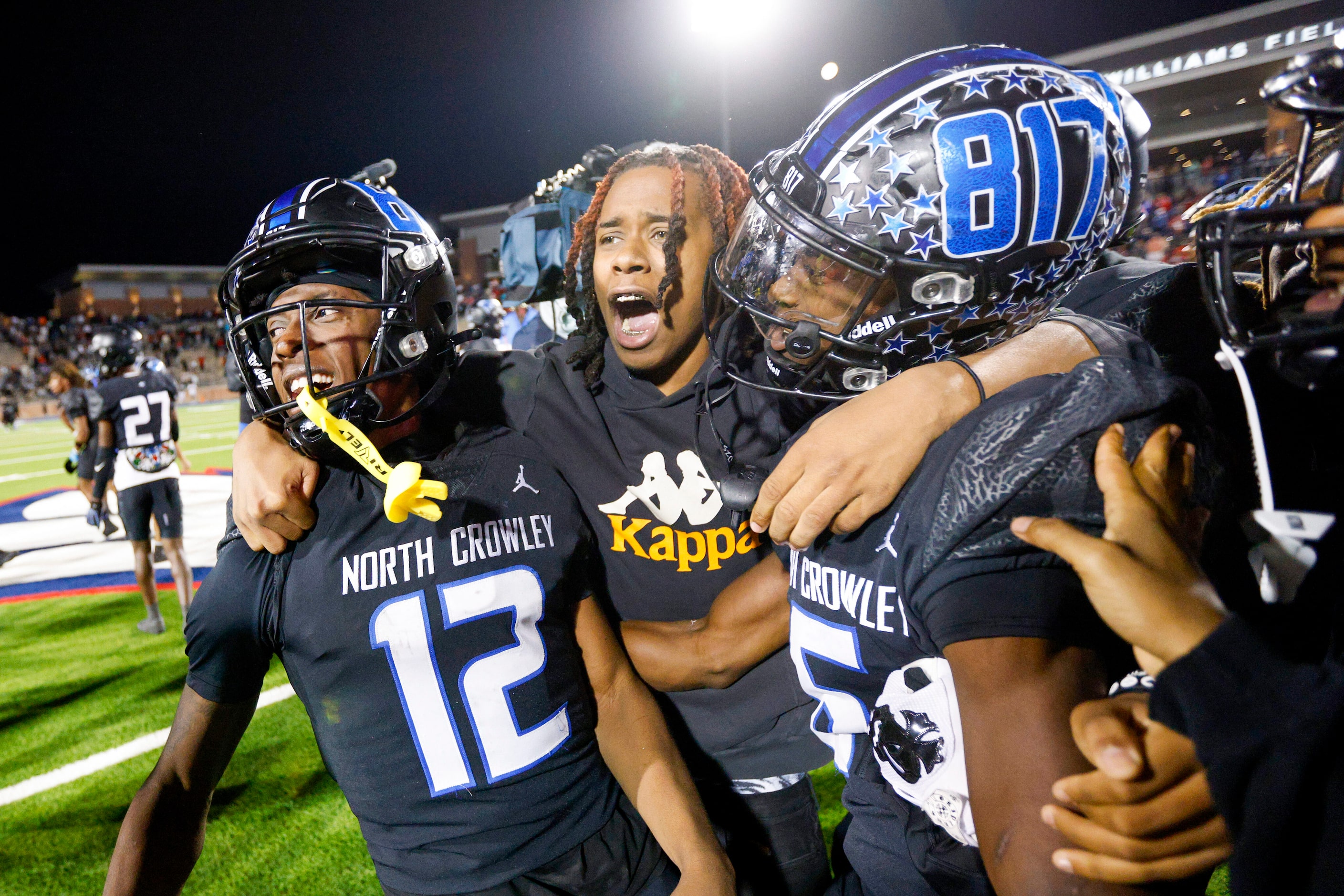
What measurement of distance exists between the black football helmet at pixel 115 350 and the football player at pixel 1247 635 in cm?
802

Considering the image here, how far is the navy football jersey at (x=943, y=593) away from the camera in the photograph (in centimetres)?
107

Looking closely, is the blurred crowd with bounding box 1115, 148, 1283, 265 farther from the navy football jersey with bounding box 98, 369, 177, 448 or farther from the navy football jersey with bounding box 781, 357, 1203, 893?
the navy football jersey with bounding box 98, 369, 177, 448

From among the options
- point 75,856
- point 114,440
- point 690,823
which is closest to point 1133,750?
point 690,823

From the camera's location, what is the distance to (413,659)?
1.70 m

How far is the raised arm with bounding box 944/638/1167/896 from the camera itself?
98 centimetres

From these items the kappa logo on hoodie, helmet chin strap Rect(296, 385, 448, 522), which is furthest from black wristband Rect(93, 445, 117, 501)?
the kappa logo on hoodie

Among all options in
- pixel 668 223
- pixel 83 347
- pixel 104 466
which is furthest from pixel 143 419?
pixel 83 347

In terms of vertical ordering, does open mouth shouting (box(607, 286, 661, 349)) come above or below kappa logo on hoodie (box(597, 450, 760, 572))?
above

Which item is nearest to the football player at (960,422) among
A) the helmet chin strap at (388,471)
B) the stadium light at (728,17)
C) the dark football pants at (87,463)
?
the helmet chin strap at (388,471)

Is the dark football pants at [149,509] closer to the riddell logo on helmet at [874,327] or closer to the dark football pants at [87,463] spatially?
the dark football pants at [87,463]

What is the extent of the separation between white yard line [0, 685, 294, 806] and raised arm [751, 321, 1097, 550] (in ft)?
12.1

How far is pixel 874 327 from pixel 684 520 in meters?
0.80

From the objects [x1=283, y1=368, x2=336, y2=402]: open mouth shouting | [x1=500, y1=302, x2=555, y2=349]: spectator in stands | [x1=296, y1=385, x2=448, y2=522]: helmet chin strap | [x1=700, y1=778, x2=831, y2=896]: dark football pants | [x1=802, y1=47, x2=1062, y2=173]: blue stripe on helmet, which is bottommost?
[x1=700, y1=778, x2=831, y2=896]: dark football pants

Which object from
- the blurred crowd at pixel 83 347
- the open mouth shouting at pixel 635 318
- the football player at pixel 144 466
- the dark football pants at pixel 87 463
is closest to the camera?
the open mouth shouting at pixel 635 318
